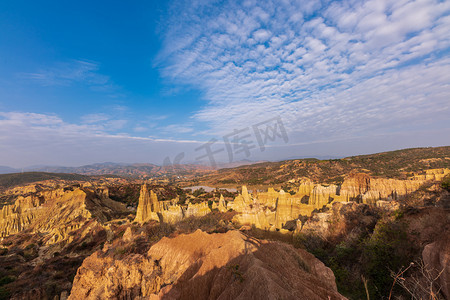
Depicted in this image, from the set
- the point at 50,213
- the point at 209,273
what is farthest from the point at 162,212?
the point at 209,273

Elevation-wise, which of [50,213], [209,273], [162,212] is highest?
[209,273]

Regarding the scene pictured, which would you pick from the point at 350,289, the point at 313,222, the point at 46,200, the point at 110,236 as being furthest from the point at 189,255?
the point at 46,200

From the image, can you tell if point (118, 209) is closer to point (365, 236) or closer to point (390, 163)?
point (365, 236)

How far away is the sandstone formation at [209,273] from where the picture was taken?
32.0 ft

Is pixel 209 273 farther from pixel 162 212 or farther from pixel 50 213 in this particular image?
pixel 50 213

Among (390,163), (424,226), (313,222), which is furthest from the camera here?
(390,163)

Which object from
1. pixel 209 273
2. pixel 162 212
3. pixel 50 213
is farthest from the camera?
pixel 50 213

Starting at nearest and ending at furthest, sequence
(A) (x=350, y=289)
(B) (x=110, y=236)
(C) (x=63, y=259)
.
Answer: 1. (A) (x=350, y=289)
2. (C) (x=63, y=259)
3. (B) (x=110, y=236)

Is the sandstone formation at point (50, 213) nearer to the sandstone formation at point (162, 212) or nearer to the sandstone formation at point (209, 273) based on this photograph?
the sandstone formation at point (162, 212)

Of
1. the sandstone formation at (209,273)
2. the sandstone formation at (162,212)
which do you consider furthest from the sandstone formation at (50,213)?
the sandstone formation at (209,273)

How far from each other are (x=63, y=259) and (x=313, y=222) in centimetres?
3575

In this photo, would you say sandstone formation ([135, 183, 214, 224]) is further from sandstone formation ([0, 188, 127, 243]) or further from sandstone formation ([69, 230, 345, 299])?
sandstone formation ([69, 230, 345, 299])

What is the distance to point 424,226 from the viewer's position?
50.0 feet

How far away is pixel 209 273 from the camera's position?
41.2 ft
